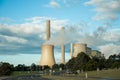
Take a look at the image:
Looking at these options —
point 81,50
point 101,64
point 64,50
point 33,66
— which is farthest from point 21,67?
point 101,64

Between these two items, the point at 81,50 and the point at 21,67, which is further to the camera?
the point at 21,67

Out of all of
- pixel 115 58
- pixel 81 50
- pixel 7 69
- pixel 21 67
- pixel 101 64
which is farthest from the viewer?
pixel 21 67

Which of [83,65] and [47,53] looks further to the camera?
[83,65]

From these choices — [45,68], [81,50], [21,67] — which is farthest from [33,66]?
[81,50]

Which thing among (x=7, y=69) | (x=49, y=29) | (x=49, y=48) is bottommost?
(x=7, y=69)

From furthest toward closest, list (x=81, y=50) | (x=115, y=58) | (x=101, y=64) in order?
1. (x=115, y=58)
2. (x=81, y=50)
3. (x=101, y=64)

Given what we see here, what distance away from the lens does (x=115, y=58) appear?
15975cm

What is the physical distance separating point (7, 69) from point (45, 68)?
41607mm

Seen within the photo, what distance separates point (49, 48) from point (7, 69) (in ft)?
63.7

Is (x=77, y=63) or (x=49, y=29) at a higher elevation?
(x=49, y=29)

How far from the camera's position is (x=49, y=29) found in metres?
169

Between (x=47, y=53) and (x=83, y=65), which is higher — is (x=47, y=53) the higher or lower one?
the higher one

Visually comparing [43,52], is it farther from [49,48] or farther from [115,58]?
[115,58]

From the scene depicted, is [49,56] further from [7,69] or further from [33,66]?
[33,66]
